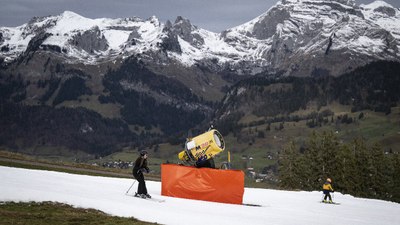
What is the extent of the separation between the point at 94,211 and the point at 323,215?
1642 centimetres

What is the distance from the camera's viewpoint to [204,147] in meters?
33.3

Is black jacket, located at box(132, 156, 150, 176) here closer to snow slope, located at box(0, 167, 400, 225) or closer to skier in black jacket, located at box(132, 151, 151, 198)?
skier in black jacket, located at box(132, 151, 151, 198)

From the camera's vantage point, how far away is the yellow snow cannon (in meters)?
33.1

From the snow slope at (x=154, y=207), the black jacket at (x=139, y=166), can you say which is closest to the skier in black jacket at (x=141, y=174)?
the black jacket at (x=139, y=166)

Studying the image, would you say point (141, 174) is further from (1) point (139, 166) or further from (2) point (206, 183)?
(2) point (206, 183)

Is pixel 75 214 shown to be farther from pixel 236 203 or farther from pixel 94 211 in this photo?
pixel 236 203

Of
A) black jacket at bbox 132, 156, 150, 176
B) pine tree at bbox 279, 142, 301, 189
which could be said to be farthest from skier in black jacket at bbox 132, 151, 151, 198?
pine tree at bbox 279, 142, 301, 189

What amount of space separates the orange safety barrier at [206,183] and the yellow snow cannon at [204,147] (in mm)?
923

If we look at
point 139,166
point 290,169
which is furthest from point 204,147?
point 290,169

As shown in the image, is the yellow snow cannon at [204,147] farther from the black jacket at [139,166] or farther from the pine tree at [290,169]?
the pine tree at [290,169]

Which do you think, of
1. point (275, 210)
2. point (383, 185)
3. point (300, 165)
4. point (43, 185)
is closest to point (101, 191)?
point (43, 185)

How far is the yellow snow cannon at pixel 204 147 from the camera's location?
33.1 metres

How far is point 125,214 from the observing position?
23.6 meters

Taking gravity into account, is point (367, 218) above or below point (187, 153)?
below
